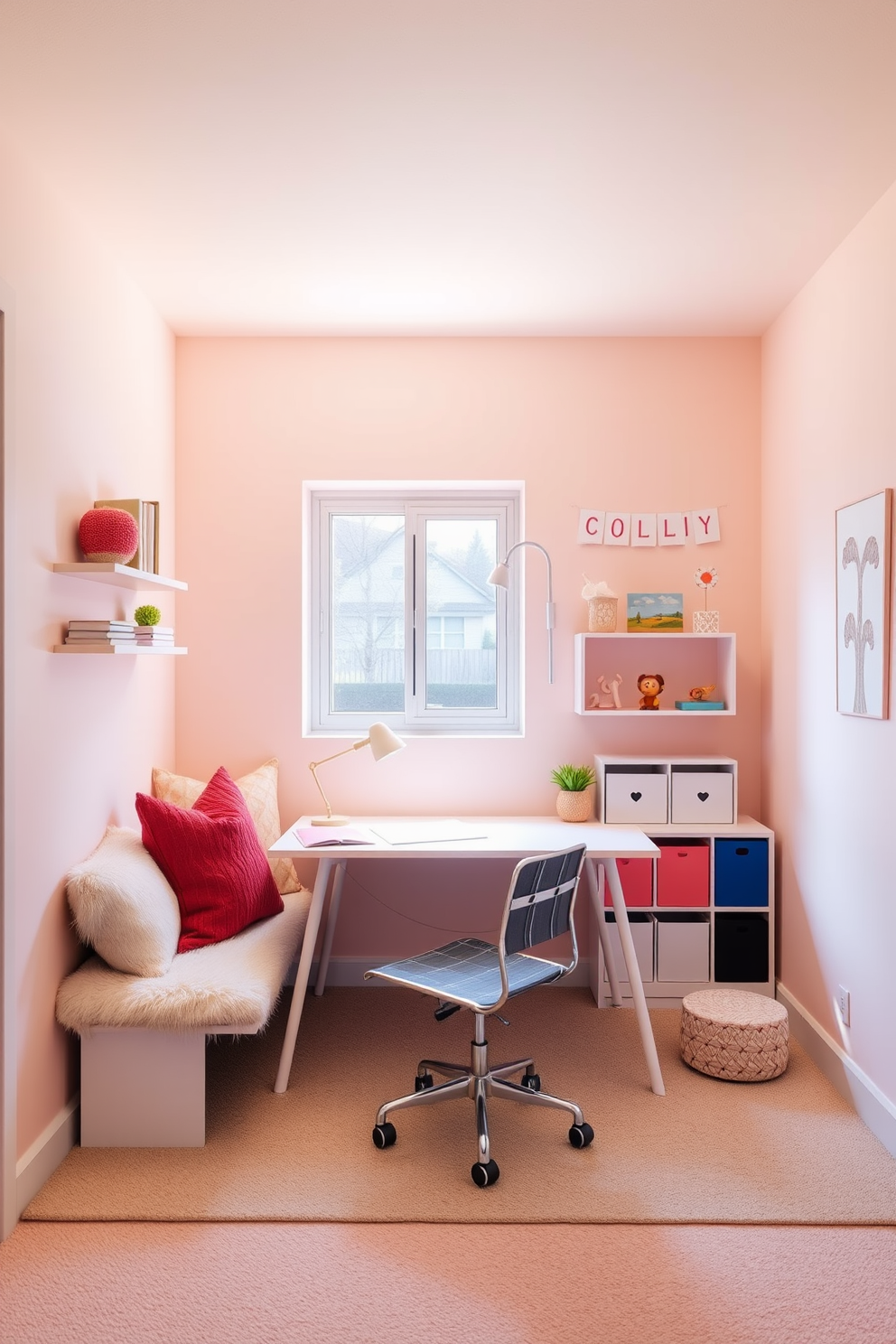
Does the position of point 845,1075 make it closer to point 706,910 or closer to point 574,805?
point 706,910

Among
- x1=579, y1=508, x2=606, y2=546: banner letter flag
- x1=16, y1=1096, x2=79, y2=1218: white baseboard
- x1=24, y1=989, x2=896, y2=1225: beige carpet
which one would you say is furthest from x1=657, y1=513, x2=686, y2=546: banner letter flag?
x1=16, y1=1096, x2=79, y2=1218: white baseboard

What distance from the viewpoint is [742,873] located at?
345cm

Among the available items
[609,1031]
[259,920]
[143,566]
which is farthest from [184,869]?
[609,1031]

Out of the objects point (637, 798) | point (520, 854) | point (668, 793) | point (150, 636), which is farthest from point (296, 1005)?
point (668, 793)

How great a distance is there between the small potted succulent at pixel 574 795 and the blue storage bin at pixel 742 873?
→ 1.68ft

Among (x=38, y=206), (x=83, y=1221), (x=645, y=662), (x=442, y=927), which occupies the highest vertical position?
(x=38, y=206)

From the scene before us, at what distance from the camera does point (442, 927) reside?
3.81 m

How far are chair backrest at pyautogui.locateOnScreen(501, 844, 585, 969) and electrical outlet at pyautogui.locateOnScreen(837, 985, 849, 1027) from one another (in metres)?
0.97

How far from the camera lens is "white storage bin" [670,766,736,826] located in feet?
11.6

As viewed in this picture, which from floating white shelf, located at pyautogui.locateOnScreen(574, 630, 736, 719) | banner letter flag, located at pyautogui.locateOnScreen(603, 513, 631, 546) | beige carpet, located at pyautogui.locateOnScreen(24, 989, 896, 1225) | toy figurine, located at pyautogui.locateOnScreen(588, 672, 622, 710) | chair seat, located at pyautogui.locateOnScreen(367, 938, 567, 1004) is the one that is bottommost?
beige carpet, located at pyautogui.locateOnScreen(24, 989, 896, 1225)

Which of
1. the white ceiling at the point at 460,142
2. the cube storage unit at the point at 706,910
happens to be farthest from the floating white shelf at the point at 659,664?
the white ceiling at the point at 460,142

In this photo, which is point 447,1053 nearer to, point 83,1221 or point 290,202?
point 83,1221

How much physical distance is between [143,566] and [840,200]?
234cm

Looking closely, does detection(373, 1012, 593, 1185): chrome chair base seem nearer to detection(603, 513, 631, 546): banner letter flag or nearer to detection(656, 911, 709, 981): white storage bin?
detection(656, 911, 709, 981): white storage bin
